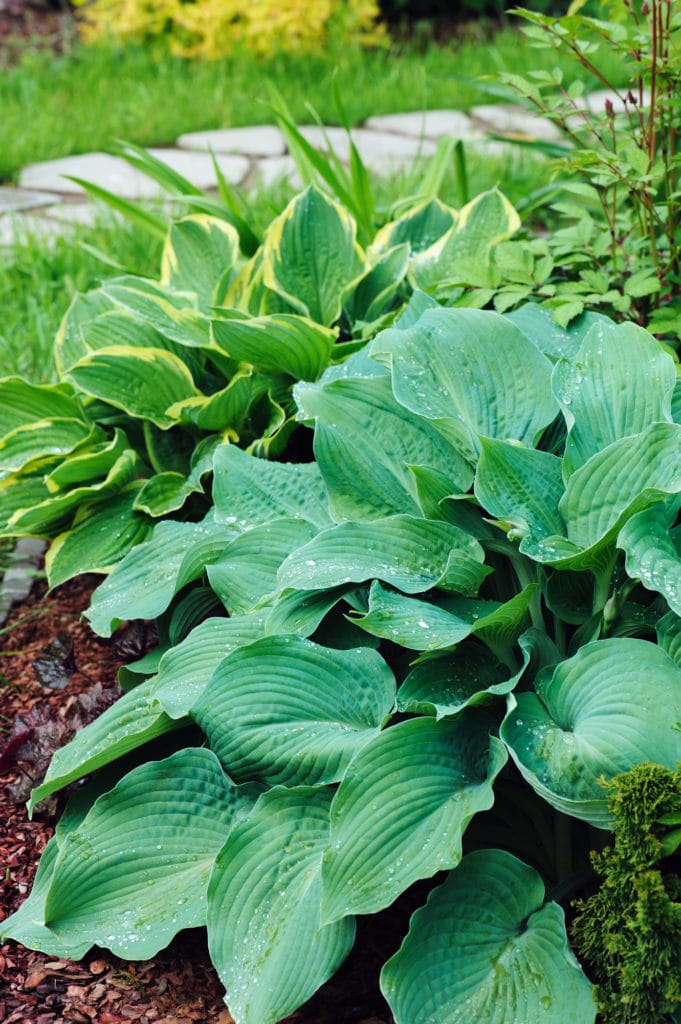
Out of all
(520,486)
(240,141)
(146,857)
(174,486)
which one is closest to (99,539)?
(174,486)

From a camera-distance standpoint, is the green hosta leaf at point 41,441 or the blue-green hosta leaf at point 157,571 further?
the green hosta leaf at point 41,441

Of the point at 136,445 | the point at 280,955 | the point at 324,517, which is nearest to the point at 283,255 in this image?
the point at 136,445

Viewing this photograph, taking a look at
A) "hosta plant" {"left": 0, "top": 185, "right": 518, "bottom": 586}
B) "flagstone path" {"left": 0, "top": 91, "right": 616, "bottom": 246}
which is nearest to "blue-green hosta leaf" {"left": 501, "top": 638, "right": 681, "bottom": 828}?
"hosta plant" {"left": 0, "top": 185, "right": 518, "bottom": 586}

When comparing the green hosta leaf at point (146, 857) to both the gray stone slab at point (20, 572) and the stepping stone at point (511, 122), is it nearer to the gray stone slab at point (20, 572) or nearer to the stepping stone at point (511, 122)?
the gray stone slab at point (20, 572)

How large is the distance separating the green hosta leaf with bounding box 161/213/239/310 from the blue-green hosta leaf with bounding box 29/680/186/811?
1.40 m

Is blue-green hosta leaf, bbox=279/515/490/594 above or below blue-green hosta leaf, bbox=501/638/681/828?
above

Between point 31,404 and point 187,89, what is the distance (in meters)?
3.54

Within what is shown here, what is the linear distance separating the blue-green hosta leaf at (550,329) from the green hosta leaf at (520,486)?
1.59 ft

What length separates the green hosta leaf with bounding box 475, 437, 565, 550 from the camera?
1.79 m

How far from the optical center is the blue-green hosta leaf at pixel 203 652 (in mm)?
1894

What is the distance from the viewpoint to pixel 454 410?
6.58 feet

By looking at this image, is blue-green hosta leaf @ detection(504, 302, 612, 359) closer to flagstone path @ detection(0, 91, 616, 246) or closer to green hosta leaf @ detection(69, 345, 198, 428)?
green hosta leaf @ detection(69, 345, 198, 428)

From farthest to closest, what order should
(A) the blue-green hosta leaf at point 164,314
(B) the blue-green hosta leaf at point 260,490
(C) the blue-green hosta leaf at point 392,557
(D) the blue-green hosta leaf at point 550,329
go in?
(A) the blue-green hosta leaf at point 164,314
(D) the blue-green hosta leaf at point 550,329
(B) the blue-green hosta leaf at point 260,490
(C) the blue-green hosta leaf at point 392,557

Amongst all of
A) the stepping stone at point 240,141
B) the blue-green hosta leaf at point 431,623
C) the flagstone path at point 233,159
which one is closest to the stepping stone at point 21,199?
the flagstone path at point 233,159
